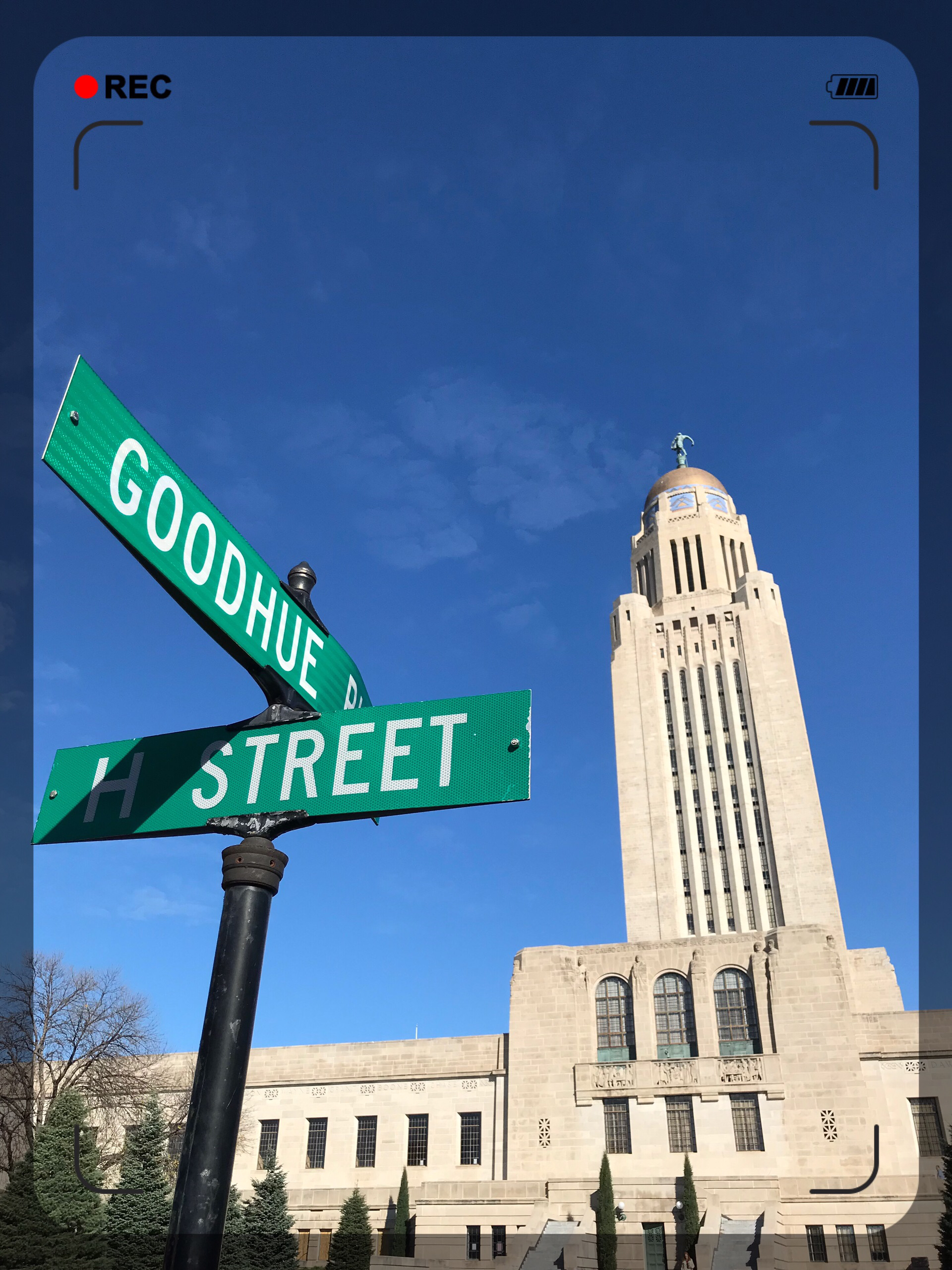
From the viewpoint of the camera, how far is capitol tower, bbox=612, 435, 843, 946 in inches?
2173

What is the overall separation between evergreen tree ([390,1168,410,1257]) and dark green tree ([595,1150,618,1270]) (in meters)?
7.98

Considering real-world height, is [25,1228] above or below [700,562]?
below

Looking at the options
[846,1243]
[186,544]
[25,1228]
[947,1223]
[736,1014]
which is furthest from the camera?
[736,1014]

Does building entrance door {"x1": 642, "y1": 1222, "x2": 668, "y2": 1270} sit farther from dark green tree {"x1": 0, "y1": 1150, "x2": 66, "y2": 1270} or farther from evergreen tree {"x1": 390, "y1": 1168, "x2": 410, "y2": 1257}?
dark green tree {"x1": 0, "y1": 1150, "x2": 66, "y2": 1270}

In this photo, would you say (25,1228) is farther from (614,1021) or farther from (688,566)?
→ (688,566)

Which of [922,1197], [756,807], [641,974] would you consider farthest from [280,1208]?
[756,807]

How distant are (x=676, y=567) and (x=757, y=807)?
20555 millimetres

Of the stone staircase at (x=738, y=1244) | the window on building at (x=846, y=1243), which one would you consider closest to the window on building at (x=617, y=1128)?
the stone staircase at (x=738, y=1244)

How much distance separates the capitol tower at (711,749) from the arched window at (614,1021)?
15.9 feet

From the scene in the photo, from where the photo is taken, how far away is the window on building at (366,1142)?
149ft

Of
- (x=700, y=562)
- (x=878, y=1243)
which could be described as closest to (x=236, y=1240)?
(x=878, y=1243)

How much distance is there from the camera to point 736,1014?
4416cm

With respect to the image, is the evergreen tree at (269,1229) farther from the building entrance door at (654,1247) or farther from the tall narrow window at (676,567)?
the tall narrow window at (676,567)

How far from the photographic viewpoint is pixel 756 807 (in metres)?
58.1
